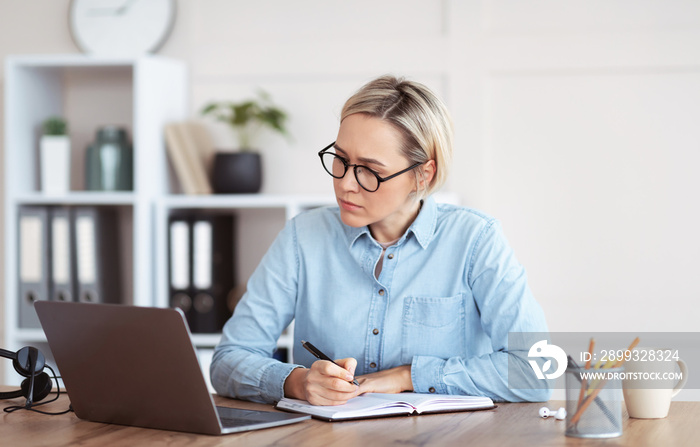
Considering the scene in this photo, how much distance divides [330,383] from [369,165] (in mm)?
481

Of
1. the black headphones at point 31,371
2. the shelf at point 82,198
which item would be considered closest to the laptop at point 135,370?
the black headphones at point 31,371

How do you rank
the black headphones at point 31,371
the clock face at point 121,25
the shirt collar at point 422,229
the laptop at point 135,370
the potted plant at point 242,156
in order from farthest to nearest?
the clock face at point 121,25
the potted plant at point 242,156
the shirt collar at point 422,229
the black headphones at point 31,371
the laptop at point 135,370

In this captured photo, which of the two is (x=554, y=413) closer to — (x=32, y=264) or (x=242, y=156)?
(x=242, y=156)

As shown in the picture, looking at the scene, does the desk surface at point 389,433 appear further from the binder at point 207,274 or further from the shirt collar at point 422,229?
the binder at point 207,274

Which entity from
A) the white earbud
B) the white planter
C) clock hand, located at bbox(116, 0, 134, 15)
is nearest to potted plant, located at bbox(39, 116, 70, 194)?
the white planter

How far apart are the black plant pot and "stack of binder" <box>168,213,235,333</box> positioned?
0.43 feet

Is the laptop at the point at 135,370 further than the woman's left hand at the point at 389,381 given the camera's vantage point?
No

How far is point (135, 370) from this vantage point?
1.19 metres

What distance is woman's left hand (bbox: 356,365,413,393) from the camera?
1465 mm

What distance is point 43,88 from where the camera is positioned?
3.02m

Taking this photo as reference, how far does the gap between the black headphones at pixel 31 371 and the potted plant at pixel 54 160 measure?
157 centimetres

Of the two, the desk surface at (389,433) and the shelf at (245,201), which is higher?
the shelf at (245,201)

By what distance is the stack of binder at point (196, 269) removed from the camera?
2.79 metres

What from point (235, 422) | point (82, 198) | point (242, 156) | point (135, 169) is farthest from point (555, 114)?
point (235, 422)
